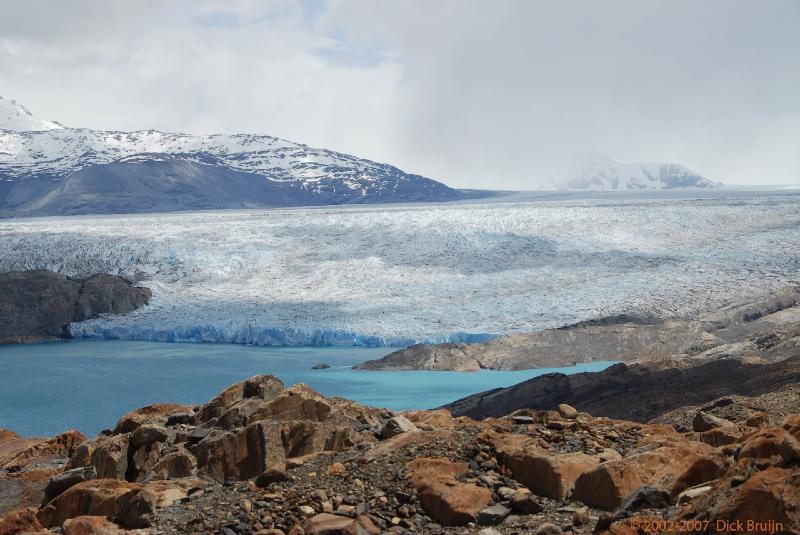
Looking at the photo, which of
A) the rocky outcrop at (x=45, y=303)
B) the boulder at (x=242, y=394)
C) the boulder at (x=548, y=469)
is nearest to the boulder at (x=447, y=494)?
the boulder at (x=548, y=469)

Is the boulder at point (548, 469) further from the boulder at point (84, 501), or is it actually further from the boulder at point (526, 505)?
the boulder at point (84, 501)

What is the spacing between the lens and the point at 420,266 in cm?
2452

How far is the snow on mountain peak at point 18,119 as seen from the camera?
90938 mm

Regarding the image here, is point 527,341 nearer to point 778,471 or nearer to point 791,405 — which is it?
point 791,405

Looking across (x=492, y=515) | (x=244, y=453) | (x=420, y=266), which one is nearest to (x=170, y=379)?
(x=420, y=266)

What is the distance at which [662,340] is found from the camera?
18.3m

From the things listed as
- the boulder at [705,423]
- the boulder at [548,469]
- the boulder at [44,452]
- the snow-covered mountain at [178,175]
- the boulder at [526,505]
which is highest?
the snow-covered mountain at [178,175]

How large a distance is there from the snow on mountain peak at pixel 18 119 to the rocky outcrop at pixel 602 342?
8233cm

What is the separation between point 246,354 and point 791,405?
15023 mm

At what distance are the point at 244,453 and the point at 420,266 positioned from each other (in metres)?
19.0

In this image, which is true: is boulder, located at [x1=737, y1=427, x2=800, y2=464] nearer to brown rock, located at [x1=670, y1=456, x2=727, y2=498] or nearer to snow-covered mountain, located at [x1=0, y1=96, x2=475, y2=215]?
brown rock, located at [x1=670, y1=456, x2=727, y2=498]

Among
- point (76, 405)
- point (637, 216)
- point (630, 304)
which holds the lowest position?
point (76, 405)

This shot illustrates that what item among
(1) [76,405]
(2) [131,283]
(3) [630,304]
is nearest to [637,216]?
(3) [630,304]

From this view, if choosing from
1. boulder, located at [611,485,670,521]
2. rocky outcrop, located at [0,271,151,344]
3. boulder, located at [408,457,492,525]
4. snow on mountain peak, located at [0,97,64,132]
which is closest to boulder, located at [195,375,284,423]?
boulder, located at [408,457,492,525]
